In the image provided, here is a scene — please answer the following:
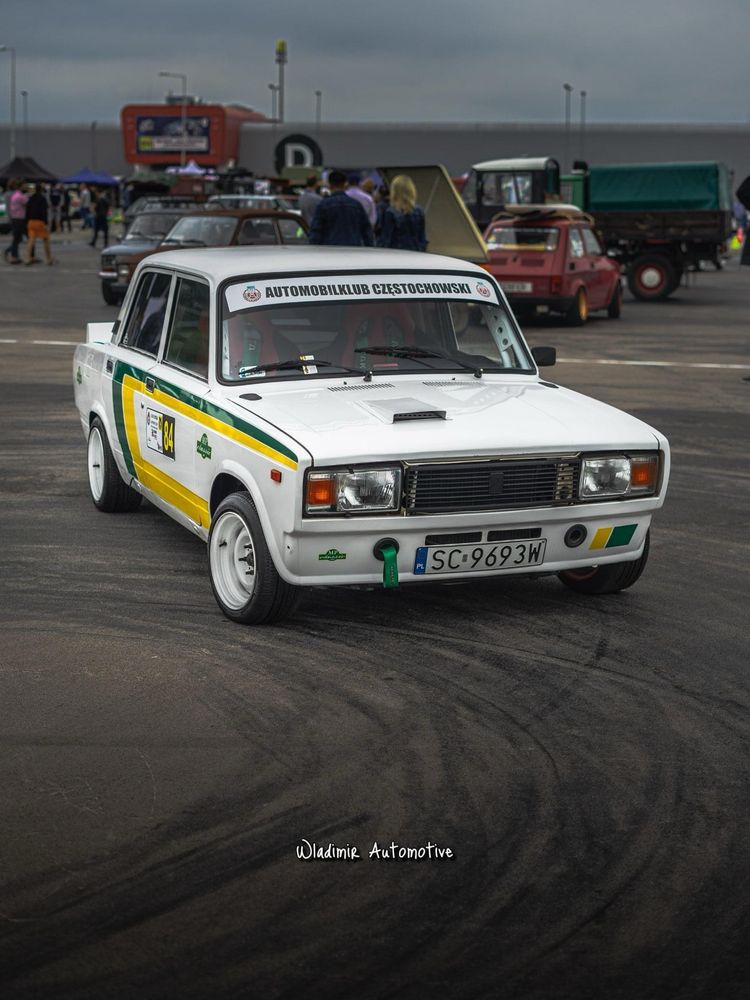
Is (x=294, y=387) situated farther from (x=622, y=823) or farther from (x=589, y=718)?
(x=622, y=823)

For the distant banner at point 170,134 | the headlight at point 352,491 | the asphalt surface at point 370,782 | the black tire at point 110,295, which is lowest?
the asphalt surface at point 370,782

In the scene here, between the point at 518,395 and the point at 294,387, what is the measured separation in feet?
3.38

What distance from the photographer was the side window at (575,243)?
21219mm

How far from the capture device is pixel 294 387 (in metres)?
6.64

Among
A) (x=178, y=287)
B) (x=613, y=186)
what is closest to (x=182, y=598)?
(x=178, y=287)

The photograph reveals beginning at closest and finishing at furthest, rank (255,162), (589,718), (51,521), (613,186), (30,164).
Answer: (589,718) → (51,521) → (613,186) → (30,164) → (255,162)

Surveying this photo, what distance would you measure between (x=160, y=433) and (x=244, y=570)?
3.91ft

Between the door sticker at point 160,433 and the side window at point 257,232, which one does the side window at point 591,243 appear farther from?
the door sticker at point 160,433

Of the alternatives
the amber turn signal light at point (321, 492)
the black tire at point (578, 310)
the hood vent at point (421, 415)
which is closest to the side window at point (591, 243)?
the black tire at point (578, 310)

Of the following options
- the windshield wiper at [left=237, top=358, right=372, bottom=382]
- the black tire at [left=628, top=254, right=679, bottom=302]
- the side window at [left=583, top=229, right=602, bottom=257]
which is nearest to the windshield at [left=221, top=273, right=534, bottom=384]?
the windshield wiper at [left=237, top=358, right=372, bottom=382]

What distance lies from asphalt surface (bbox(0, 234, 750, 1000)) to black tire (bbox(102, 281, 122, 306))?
53.3 feet

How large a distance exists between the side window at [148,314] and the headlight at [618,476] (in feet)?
8.12

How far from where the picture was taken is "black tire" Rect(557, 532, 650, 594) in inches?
264

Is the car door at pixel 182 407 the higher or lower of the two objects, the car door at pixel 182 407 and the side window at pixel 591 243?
the lower
